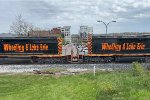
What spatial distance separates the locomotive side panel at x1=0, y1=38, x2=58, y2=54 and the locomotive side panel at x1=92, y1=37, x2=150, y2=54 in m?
5.20

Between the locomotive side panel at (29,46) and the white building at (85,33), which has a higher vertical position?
the white building at (85,33)

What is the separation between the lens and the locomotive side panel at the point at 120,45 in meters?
41.5

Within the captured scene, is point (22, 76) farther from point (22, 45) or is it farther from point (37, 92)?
point (22, 45)

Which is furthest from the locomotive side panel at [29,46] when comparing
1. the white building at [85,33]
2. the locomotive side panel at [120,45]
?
the white building at [85,33]

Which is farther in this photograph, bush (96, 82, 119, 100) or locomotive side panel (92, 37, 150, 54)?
locomotive side panel (92, 37, 150, 54)

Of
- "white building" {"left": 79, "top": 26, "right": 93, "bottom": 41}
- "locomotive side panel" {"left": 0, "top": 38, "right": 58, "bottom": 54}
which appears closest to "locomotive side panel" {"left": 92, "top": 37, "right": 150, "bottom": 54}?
"locomotive side panel" {"left": 0, "top": 38, "right": 58, "bottom": 54}

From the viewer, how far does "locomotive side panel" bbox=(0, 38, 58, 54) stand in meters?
41.6

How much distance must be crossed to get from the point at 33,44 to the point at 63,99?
2665 centimetres

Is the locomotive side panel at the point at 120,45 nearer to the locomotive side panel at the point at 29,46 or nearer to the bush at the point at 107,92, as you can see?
the locomotive side panel at the point at 29,46

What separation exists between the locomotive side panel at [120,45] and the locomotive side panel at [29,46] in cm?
520

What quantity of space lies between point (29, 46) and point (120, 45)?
11.4 metres

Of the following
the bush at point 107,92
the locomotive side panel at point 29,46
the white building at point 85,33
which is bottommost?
the bush at point 107,92

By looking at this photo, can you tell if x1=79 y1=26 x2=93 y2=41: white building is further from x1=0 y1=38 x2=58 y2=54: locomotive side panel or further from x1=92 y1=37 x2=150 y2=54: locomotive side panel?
x1=0 y1=38 x2=58 y2=54: locomotive side panel

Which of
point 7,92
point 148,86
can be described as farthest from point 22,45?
point 148,86
